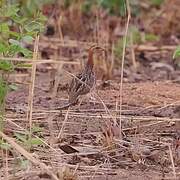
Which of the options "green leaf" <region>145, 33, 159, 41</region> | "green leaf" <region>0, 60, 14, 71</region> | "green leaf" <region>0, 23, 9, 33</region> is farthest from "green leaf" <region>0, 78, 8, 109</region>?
"green leaf" <region>145, 33, 159, 41</region>

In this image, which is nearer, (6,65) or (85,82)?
(6,65)

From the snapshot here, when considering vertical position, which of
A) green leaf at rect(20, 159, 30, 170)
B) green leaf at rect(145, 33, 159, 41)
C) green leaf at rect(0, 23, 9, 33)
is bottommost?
green leaf at rect(20, 159, 30, 170)

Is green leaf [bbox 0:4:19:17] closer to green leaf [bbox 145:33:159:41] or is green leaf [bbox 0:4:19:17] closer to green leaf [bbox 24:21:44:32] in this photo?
green leaf [bbox 24:21:44:32]

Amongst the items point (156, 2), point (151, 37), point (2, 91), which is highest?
point (156, 2)

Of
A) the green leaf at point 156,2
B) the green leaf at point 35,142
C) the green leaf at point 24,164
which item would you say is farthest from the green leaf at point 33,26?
the green leaf at point 156,2

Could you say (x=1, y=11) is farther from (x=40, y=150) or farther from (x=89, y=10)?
(x=89, y=10)

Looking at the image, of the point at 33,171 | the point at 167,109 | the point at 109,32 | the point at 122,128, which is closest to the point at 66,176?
the point at 33,171

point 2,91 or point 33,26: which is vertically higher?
point 33,26

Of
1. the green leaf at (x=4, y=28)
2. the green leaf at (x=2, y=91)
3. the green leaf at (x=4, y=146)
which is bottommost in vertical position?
the green leaf at (x=4, y=146)

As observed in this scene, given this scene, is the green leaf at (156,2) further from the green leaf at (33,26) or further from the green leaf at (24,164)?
the green leaf at (24,164)

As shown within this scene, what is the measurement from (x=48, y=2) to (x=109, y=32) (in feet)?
1.90

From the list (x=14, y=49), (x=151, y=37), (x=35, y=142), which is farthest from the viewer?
(x=151, y=37)

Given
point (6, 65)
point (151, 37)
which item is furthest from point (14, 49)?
point (151, 37)

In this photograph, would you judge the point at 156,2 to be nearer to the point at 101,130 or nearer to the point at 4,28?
the point at 101,130
